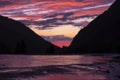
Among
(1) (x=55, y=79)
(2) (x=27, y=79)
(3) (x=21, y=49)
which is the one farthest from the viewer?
(3) (x=21, y=49)

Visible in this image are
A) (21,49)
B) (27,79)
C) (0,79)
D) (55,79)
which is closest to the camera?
(0,79)

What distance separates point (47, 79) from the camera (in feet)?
108

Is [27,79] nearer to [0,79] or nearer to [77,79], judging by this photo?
[0,79]

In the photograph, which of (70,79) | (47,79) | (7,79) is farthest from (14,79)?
(70,79)

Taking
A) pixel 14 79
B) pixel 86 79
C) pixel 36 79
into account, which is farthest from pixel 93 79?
pixel 14 79

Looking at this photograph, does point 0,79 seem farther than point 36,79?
No

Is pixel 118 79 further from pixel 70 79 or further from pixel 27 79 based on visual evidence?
pixel 27 79

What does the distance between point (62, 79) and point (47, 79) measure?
1.91 metres

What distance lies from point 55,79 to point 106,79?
19.3 ft

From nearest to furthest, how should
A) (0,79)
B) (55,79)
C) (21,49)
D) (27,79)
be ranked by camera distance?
1. (0,79)
2. (27,79)
3. (55,79)
4. (21,49)

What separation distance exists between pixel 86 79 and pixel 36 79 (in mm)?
5846

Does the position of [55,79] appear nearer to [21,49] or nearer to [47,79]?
[47,79]

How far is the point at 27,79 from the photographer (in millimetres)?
31469

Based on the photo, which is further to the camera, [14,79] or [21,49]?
[21,49]
